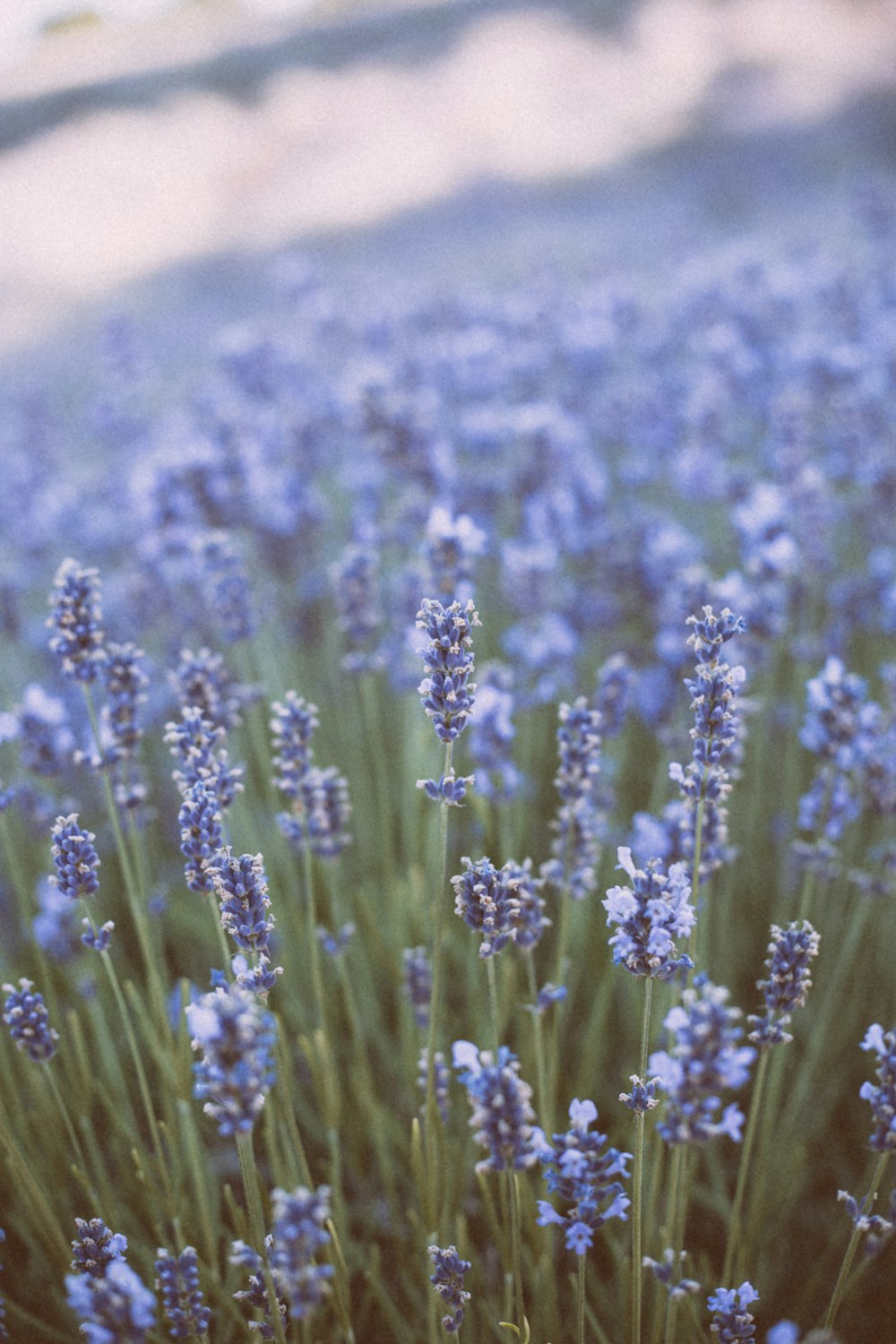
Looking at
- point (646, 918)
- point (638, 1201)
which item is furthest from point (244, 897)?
point (638, 1201)

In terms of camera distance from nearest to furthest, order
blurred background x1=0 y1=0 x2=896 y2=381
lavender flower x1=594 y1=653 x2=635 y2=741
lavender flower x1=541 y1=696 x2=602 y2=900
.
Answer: lavender flower x1=541 y1=696 x2=602 y2=900 < lavender flower x1=594 y1=653 x2=635 y2=741 < blurred background x1=0 y1=0 x2=896 y2=381

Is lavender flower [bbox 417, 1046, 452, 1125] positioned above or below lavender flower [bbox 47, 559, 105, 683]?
below

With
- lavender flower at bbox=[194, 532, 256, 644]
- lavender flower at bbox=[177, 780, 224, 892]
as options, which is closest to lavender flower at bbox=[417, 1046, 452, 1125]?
lavender flower at bbox=[177, 780, 224, 892]

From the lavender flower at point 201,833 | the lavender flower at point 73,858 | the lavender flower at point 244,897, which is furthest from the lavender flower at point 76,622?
the lavender flower at point 244,897

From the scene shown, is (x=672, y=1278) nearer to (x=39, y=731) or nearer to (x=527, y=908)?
(x=527, y=908)

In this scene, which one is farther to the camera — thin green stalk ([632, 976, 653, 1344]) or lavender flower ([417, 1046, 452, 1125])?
lavender flower ([417, 1046, 452, 1125])

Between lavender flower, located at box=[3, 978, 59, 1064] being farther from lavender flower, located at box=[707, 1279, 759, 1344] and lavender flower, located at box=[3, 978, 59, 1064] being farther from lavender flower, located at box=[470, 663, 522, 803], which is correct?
lavender flower, located at box=[707, 1279, 759, 1344]

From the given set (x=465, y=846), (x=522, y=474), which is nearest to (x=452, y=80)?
(x=522, y=474)
